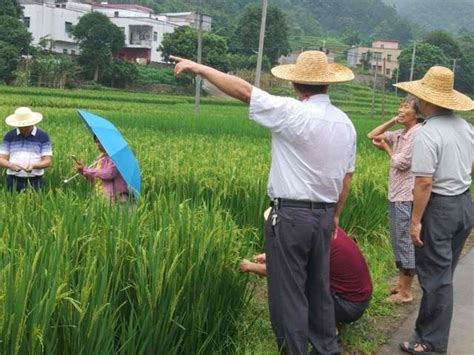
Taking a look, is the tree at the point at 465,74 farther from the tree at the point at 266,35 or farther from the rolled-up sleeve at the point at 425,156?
the rolled-up sleeve at the point at 425,156

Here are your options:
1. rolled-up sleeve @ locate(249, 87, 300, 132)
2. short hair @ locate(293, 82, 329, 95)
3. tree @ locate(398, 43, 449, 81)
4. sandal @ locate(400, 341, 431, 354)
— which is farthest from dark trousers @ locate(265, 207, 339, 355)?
tree @ locate(398, 43, 449, 81)

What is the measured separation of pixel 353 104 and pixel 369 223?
155 ft

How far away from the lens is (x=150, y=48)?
234ft

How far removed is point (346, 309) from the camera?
13.4 feet

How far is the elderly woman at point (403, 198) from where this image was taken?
5.20 meters

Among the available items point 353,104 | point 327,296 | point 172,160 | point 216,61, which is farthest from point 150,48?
point 327,296

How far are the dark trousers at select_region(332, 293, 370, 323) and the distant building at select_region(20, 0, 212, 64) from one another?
5741 cm

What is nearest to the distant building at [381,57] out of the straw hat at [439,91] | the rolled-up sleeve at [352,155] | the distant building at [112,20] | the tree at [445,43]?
the tree at [445,43]

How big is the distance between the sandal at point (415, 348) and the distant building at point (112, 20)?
57463mm

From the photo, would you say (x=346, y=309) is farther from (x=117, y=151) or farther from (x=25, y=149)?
(x=25, y=149)

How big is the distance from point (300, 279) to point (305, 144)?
728mm

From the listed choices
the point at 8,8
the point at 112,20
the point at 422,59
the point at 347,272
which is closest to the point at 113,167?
the point at 347,272

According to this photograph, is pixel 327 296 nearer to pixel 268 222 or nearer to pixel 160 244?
pixel 268 222

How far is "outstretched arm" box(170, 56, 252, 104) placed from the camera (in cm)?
317
